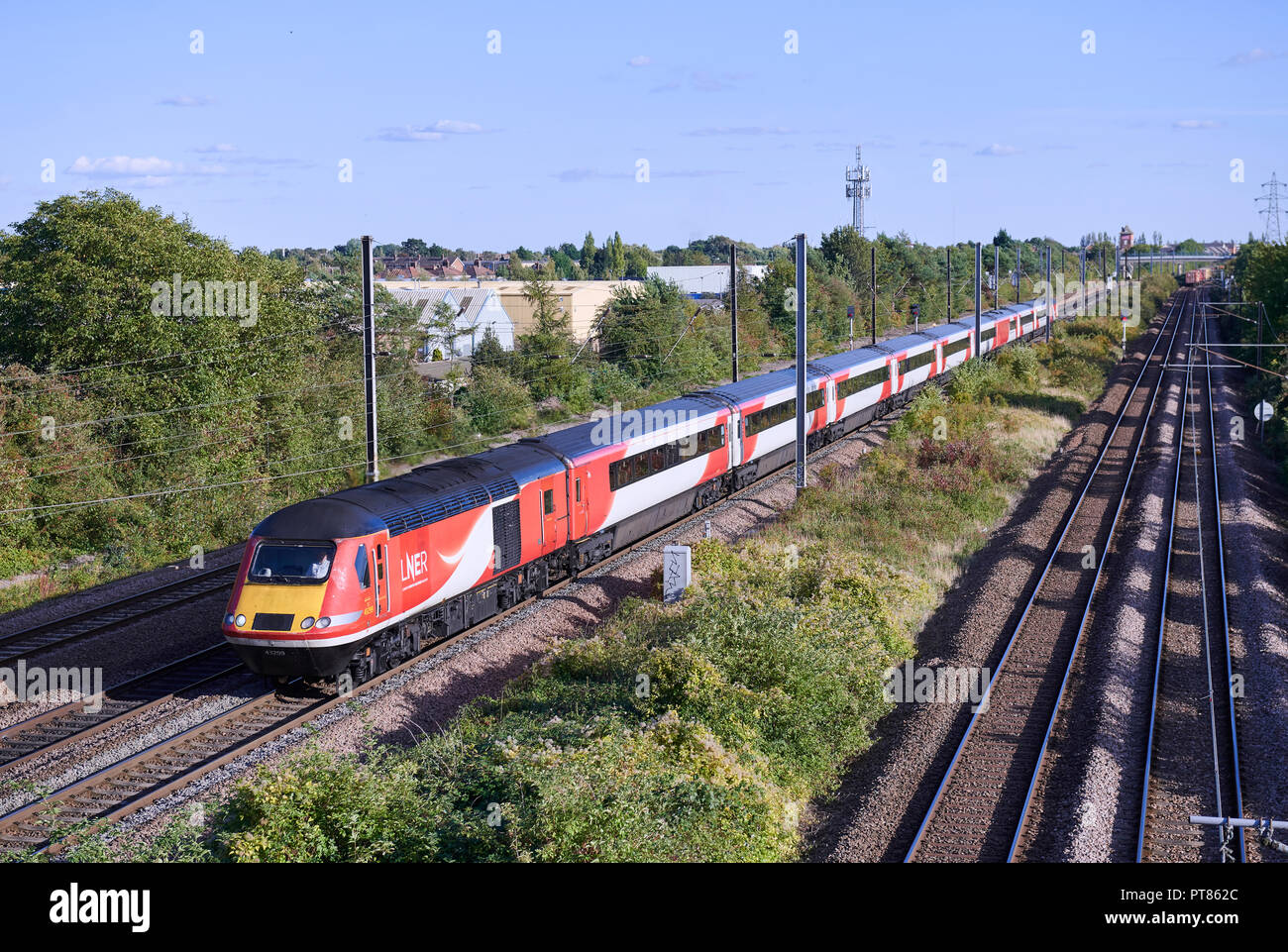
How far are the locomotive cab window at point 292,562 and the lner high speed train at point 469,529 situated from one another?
0.02 m

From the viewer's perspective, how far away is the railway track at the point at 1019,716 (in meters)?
11.8

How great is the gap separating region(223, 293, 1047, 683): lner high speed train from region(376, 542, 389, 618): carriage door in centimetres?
2

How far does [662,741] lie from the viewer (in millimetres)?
11930

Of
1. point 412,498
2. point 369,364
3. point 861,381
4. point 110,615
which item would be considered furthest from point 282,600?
point 861,381

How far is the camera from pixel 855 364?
36875 millimetres

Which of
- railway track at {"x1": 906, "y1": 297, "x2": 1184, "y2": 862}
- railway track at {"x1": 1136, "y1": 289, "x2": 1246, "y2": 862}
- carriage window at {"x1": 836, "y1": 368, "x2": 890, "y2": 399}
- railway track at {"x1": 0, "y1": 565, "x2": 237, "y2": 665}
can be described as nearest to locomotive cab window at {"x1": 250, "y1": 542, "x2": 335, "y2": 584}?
railway track at {"x1": 0, "y1": 565, "x2": 237, "y2": 665}

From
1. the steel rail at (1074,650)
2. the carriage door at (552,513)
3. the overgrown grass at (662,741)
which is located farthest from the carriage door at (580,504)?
the steel rail at (1074,650)

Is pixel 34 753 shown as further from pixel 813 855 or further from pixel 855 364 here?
pixel 855 364

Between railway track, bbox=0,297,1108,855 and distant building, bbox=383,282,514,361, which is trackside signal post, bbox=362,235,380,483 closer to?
railway track, bbox=0,297,1108,855

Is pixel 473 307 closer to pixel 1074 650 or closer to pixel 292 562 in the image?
pixel 1074 650

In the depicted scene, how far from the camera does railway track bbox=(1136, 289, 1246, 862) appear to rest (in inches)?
465

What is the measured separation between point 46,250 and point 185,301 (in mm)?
4094

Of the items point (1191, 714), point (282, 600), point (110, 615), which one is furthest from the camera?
point (110, 615)

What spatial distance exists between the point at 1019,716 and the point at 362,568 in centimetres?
938
